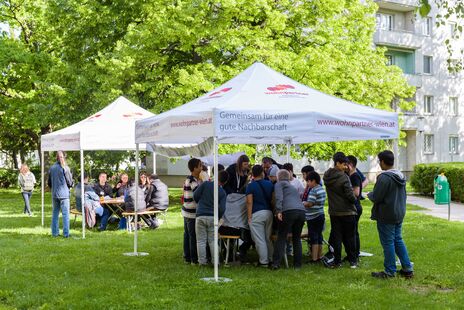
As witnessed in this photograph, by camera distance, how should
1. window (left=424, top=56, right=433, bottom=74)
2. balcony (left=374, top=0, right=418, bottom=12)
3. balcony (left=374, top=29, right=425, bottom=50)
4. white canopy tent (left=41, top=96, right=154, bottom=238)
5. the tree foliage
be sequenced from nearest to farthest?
white canopy tent (left=41, top=96, right=154, bottom=238) < the tree foliage < balcony (left=374, top=29, right=425, bottom=50) < balcony (left=374, top=0, right=418, bottom=12) < window (left=424, top=56, right=433, bottom=74)

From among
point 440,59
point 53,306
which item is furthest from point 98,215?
point 440,59

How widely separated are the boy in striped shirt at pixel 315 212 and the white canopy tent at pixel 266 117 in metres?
0.95

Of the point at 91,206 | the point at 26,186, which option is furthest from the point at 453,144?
the point at 91,206

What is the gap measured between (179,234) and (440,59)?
120 feet

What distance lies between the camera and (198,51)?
22266mm

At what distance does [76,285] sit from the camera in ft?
28.8

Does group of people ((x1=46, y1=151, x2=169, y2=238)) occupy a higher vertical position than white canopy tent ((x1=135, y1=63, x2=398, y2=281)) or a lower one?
lower

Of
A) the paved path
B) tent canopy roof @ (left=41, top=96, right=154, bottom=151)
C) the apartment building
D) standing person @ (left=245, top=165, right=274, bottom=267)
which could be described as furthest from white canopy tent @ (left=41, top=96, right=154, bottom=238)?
the apartment building

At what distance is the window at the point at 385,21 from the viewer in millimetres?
43469

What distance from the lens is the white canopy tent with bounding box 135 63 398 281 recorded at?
884 cm

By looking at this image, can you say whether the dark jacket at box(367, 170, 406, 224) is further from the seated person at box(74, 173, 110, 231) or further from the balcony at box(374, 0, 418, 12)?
the balcony at box(374, 0, 418, 12)

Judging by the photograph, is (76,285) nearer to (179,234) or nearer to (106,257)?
(106,257)

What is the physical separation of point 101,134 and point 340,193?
6809mm

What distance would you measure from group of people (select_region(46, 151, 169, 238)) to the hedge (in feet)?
43.7
